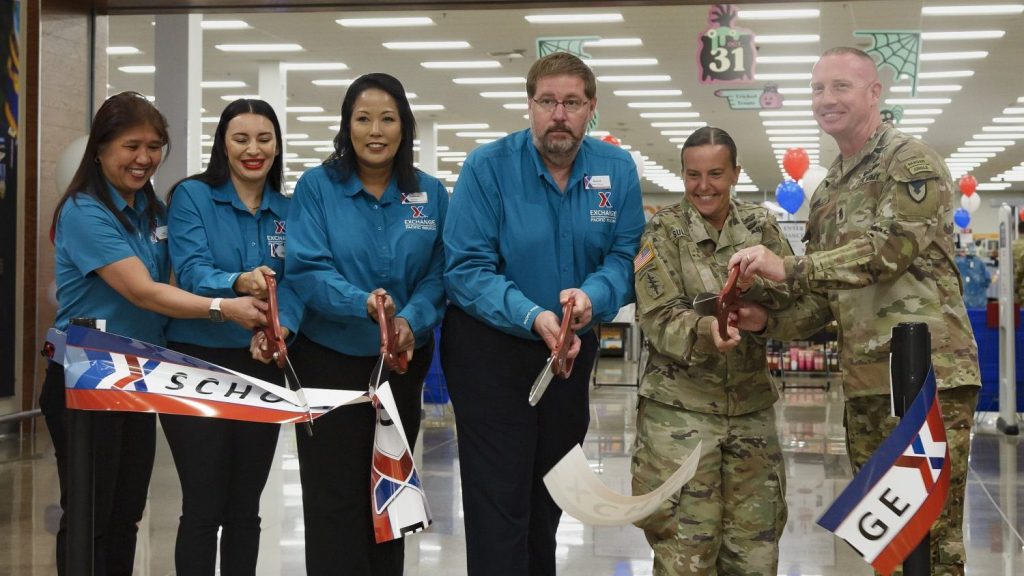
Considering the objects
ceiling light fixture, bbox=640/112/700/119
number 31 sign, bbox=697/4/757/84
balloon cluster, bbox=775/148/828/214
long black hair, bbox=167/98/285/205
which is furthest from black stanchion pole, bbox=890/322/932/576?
ceiling light fixture, bbox=640/112/700/119

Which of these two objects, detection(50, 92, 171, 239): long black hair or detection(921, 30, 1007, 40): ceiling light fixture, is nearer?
detection(50, 92, 171, 239): long black hair

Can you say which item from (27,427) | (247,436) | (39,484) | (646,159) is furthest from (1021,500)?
(646,159)

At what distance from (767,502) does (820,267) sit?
619mm

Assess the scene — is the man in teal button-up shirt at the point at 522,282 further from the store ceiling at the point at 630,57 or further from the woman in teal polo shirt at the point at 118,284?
the store ceiling at the point at 630,57

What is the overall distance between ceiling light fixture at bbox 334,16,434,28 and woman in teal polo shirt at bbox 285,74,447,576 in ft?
31.8

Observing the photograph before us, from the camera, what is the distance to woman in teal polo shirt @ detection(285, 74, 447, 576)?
2588 millimetres

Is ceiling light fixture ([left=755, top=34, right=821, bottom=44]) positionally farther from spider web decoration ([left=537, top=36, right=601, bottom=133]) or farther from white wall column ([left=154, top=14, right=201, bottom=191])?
white wall column ([left=154, top=14, right=201, bottom=191])

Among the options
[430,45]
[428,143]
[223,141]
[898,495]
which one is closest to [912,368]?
[898,495]

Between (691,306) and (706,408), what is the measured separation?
0.82ft

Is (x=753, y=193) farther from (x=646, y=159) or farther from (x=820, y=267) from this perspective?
(x=820, y=267)

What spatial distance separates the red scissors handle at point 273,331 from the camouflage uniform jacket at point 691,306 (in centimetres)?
86

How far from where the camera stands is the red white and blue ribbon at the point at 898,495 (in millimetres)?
1862

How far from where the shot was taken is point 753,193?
122 feet

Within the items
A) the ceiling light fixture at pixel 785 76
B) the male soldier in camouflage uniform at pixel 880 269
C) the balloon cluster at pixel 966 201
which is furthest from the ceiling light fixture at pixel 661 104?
the male soldier in camouflage uniform at pixel 880 269
